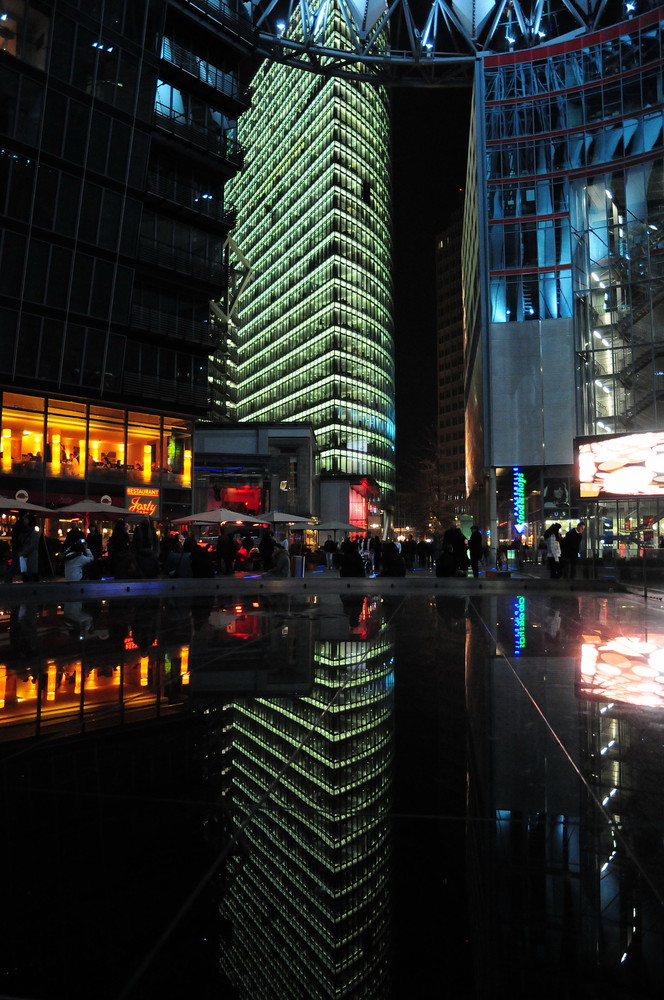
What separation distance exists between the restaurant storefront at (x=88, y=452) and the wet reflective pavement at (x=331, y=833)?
26.7m

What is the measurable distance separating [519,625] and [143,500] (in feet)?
89.6

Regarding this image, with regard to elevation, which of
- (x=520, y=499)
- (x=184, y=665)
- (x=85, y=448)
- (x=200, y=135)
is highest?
(x=200, y=135)

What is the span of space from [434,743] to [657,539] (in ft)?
66.4

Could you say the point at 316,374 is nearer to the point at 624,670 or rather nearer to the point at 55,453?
the point at 55,453

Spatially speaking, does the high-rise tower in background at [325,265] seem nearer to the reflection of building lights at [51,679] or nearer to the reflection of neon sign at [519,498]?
the reflection of neon sign at [519,498]

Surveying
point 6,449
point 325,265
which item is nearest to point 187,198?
point 6,449

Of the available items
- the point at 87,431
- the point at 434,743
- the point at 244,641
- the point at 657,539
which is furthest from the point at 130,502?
the point at 434,743

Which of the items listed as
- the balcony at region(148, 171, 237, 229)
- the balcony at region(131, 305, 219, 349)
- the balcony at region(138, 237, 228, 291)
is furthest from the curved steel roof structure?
the balcony at region(131, 305, 219, 349)

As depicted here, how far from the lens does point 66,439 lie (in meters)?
32.6

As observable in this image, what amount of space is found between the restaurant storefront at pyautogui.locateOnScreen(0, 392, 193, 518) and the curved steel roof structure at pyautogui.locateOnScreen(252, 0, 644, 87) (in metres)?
24.9

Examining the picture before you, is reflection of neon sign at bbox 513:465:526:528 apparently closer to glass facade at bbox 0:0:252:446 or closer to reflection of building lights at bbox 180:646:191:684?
glass facade at bbox 0:0:252:446

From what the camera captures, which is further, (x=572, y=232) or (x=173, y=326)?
(x=572, y=232)

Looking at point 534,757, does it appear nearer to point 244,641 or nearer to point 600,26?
point 244,641

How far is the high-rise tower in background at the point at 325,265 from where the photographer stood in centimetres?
8488
